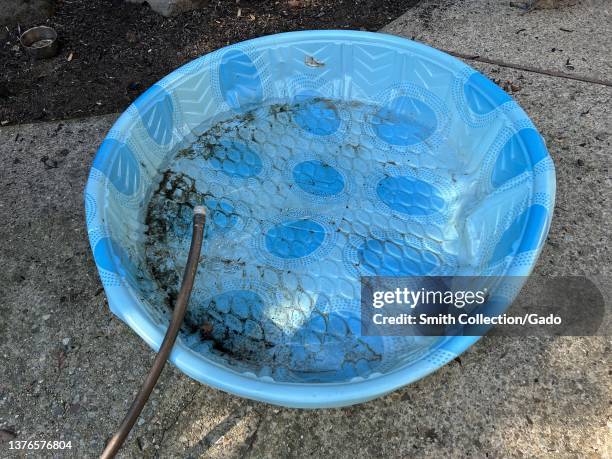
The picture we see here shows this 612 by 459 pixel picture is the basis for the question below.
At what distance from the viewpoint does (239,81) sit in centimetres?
261

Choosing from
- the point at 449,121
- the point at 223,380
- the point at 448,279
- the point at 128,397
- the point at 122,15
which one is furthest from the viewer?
the point at 122,15

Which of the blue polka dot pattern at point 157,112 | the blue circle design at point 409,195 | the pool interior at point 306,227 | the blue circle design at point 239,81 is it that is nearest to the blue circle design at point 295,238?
the pool interior at point 306,227

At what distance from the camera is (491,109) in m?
2.21

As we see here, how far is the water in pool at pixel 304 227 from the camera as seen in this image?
6.09 feet

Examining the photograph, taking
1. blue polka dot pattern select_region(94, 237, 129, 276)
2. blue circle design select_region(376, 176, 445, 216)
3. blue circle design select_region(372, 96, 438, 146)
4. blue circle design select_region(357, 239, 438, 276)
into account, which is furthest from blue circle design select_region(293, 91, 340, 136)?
blue polka dot pattern select_region(94, 237, 129, 276)

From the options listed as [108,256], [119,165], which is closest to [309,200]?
[119,165]

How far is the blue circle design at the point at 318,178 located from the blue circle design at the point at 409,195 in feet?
0.68

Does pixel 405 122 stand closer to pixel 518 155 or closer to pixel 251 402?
pixel 518 155

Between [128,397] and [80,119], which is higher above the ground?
[80,119]

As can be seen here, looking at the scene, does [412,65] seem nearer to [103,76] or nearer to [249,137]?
[249,137]

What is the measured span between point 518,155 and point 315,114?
3.65ft

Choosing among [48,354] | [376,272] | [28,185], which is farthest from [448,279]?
[28,185]

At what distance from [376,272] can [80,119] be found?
1.80 meters

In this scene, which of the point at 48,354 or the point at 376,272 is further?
the point at 376,272
